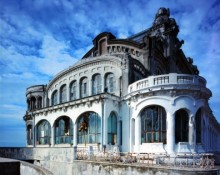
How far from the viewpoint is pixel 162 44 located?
43.7m

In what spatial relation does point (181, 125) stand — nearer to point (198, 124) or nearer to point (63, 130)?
point (198, 124)

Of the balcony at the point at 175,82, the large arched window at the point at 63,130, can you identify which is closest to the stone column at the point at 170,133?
the balcony at the point at 175,82

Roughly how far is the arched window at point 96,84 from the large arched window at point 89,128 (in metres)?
5.38

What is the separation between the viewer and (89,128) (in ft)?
90.5

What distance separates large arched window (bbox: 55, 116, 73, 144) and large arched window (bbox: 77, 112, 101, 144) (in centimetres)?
208

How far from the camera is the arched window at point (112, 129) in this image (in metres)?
26.3

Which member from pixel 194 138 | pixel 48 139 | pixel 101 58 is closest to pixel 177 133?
pixel 194 138

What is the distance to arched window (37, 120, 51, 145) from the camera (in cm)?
3384

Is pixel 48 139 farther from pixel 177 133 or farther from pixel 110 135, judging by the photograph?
pixel 177 133

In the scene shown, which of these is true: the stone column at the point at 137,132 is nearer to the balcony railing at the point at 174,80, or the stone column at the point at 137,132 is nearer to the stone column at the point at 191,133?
the balcony railing at the point at 174,80

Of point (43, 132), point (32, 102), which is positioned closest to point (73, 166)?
point (43, 132)

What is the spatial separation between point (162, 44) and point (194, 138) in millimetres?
24311

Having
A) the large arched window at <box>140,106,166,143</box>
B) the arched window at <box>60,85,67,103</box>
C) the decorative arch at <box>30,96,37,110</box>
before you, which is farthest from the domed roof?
the large arched window at <box>140,106,166,143</box>

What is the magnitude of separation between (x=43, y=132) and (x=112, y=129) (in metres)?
12.4
